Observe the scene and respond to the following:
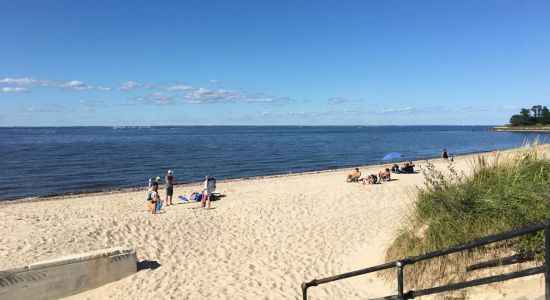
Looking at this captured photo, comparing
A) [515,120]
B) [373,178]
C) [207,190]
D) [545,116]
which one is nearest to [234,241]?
[207,190]

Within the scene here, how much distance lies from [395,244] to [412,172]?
18093 millimetres

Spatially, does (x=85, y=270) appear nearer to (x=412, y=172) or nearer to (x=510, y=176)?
(x=510, y=176)

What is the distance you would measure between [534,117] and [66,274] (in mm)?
160329

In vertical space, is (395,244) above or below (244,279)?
above

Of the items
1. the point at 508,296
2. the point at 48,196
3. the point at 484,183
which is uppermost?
the point at 484,183

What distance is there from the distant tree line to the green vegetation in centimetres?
14398

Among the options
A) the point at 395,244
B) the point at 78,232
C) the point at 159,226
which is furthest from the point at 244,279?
the point at 78,232

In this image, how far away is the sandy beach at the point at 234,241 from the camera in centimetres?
803

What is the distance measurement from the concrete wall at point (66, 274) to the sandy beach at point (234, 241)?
0.23 m

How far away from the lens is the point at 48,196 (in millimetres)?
21500

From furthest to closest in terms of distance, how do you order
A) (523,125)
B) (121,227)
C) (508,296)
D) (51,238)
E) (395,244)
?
(523,125) < (121,227) < (51,238) < (395,244) < (508,296)

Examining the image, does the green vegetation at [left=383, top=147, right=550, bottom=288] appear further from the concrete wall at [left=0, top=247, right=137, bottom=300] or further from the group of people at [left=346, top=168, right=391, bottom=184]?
the group of people at [left=346, top=168, right=391, bottom=184]

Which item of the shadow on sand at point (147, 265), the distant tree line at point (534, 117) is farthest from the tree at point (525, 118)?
the shadow on sand at point (147, 265)

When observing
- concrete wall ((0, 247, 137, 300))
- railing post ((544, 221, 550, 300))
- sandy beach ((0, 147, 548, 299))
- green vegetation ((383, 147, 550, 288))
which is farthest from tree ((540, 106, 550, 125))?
railing post ((544, 221, 550, 300))
